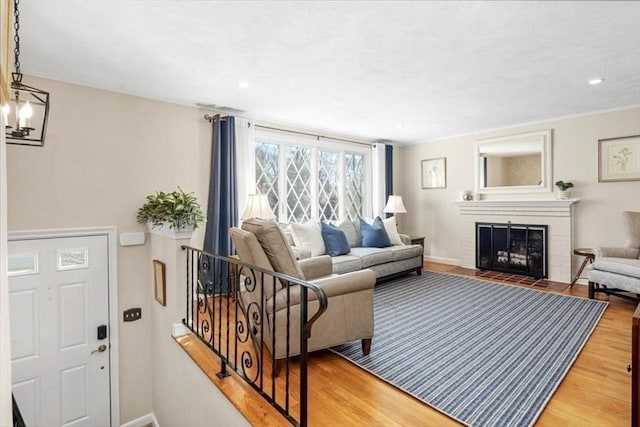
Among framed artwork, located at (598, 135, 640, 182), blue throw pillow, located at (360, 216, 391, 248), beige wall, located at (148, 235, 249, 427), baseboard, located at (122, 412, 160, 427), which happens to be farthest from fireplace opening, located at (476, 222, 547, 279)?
baseboard, located at (122, 412, 160, 427)

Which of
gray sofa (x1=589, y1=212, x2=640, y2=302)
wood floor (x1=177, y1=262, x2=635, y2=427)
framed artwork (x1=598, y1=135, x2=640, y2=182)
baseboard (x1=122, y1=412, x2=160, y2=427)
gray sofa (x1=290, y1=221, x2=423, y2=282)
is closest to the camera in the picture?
wood floor (x1=177, y1=262, x2=635, y2=427)

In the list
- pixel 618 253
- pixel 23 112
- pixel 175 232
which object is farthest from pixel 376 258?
pixel 23 112

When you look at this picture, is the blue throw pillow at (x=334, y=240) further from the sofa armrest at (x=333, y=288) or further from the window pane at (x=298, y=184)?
the sofa armrest at (x=333, y=288)

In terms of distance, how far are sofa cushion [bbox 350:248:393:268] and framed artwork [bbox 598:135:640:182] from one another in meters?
3.14

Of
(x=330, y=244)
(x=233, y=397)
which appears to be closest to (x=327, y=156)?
(x=330, y=244)

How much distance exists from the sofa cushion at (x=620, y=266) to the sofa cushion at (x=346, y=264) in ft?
9.23

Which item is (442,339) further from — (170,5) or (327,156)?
(327,156)

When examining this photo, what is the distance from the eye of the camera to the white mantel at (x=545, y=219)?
480 centimetres

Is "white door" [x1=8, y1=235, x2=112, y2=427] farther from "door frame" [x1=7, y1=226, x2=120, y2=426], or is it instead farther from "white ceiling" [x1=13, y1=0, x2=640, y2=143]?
"white ceiling" [x1=13, y1=0, x2=640, y2=143]

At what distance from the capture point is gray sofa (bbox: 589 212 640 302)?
352cm

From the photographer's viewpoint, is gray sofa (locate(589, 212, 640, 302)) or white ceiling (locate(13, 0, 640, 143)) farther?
gray sofa (locate(589, 212, 640, 302))

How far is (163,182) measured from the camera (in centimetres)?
372

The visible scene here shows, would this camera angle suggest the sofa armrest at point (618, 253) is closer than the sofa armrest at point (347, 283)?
No

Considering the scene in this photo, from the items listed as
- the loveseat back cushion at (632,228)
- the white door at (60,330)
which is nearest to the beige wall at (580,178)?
the loveseat back cushion at (632,228)
